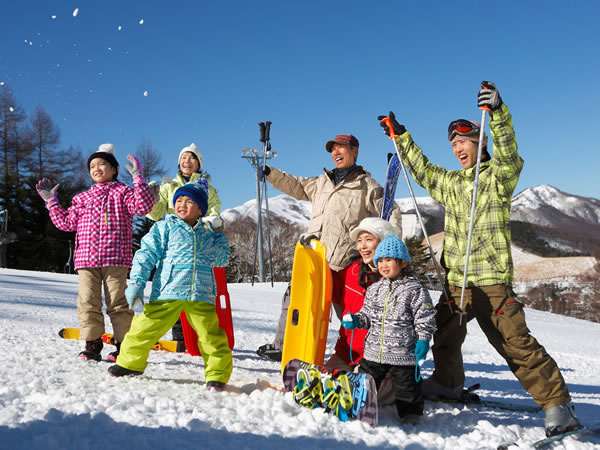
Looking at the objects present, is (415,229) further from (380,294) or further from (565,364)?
(380,294)

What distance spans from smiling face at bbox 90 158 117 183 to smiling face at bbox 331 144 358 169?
1867 millimetres

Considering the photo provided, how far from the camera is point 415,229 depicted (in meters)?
35.8

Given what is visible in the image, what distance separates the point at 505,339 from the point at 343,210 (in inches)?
61.2

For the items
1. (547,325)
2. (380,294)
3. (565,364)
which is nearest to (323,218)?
(380,294)

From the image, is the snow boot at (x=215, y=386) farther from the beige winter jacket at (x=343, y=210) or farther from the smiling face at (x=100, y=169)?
the smiling face at (x=100, y=169)

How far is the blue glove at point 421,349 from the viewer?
266cm

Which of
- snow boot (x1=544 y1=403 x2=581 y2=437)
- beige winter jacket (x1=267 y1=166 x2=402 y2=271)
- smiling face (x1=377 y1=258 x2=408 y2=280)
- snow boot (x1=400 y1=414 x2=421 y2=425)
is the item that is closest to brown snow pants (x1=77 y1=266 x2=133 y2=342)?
beige winter jacket (x1=267 y1=166 x2=402 y2=271)

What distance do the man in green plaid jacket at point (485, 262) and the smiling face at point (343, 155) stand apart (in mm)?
609

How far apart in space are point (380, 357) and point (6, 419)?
195 centimetres

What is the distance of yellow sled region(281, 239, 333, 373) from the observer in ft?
11.1

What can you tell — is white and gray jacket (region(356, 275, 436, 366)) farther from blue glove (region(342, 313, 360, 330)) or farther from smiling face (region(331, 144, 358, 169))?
smiling face (region(331, 144, 358, 169))

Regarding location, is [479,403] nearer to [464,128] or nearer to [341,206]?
[341,206]

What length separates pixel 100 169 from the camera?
12.8ft

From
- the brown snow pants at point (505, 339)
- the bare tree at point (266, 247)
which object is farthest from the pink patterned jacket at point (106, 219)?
the bare tree at point (266, 247)
